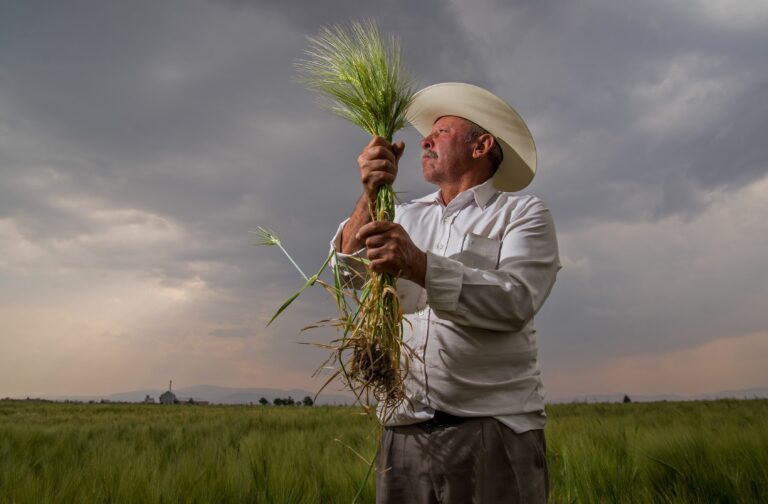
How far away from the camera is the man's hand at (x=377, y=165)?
2.16 metres

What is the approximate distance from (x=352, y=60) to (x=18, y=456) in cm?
569

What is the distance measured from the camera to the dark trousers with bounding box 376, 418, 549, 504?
231cm

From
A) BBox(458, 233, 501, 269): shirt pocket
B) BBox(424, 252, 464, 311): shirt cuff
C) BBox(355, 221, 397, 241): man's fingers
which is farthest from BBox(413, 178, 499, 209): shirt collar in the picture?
BBox(355, 221, 397, 241): man's fingers

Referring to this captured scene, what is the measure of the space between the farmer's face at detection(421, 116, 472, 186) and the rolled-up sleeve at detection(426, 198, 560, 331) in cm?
37

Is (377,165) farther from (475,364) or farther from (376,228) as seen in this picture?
(475,364)

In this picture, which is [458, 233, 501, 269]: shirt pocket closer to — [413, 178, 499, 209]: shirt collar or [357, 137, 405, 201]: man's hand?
[413, 178, 499, 209]: shirt collar

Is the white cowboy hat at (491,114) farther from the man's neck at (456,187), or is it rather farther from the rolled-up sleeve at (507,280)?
the rolled-up sleeve at (507,280)

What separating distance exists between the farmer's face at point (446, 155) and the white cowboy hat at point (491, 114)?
6.6 inches

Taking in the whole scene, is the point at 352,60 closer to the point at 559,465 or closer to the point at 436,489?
the point at 436,489

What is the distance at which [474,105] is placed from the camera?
295 centimetres

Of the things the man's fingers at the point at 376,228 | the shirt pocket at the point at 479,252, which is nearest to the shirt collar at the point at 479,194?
the shirt pocket at the point at 479,252

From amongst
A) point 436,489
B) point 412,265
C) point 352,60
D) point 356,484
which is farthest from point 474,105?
point 356,484

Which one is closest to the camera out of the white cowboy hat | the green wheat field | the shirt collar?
the shirt collar

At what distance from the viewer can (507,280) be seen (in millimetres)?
2133
